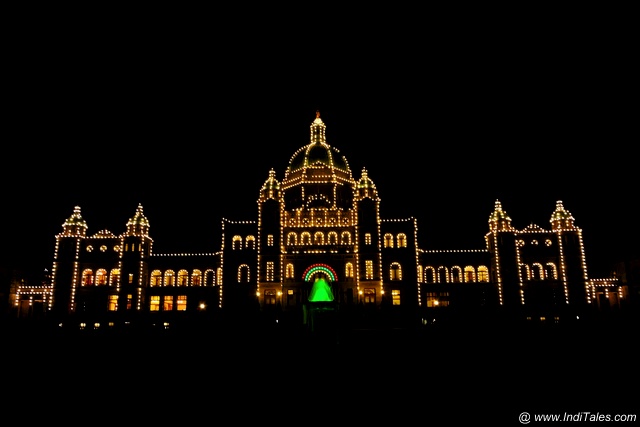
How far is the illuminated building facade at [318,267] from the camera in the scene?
5438cm

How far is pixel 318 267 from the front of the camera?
54656 millimetres

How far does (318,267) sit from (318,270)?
37cm

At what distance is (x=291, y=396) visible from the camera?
555 inches

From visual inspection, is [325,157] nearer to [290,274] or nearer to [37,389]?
[290,274]

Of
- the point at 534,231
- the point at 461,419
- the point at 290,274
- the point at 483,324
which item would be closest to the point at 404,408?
the point at 461,419

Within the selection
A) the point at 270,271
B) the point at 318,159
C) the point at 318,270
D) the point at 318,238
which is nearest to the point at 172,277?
the point at 270,271

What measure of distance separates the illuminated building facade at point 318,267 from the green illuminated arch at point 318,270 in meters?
0.11

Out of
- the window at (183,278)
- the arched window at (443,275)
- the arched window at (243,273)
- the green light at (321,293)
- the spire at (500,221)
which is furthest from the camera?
the window at (183,278)

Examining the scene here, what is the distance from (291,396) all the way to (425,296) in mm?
45361

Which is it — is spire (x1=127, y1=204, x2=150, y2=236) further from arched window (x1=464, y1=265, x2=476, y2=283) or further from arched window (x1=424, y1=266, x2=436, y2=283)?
arched window (x1=464, y1=265, x2=476, y2=283)

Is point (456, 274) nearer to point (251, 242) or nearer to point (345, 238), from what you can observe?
point (345, 238)

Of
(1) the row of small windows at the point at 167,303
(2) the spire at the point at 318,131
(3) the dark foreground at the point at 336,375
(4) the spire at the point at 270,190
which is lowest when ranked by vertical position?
(3) the dark foreground at the point at 336,375

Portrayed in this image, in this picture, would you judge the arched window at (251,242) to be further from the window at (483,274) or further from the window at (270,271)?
the window at (483,274)

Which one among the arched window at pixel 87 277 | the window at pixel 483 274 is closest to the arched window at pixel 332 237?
the window at pixel 483 274
